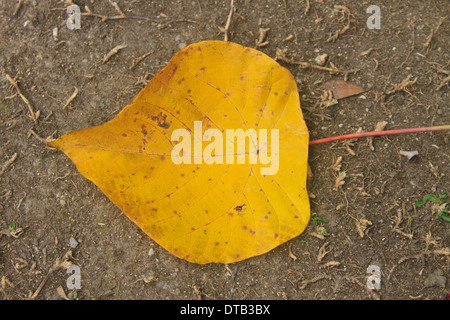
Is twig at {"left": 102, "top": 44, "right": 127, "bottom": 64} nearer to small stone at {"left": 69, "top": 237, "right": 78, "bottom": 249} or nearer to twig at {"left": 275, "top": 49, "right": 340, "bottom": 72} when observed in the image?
twig at {"left": 275, "top": 49, "right": 340, "bottom": 72}

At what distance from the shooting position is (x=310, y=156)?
6.32 ft

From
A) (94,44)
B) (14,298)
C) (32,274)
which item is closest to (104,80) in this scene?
(94,44)

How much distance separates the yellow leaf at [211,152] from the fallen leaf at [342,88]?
0.35 meters

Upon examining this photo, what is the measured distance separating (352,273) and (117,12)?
1.96 metres

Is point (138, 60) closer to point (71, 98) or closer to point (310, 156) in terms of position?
point (71, 98)

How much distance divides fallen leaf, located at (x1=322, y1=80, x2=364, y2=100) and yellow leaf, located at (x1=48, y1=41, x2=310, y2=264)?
0.35 metres

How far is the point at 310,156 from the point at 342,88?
16.4 inches

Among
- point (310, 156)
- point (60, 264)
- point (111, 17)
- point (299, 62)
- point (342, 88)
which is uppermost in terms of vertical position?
point (111, 17)

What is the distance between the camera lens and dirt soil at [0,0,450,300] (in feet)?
6.19

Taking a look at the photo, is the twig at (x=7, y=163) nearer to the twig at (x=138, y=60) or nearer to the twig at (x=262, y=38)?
the twig at (x=138, y=60)

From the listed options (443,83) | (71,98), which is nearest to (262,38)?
(443,83)

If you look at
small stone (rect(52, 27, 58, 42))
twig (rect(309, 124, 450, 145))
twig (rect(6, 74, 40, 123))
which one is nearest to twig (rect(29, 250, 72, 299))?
twig (rect(6, 74, 40, 123))

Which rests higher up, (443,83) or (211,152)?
(443,83)

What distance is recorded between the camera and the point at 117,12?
2059 millimetres
